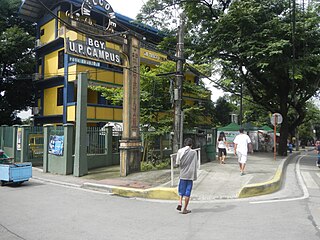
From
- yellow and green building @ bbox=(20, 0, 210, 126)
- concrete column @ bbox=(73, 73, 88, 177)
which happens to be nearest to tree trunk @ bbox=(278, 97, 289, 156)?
yellow and green building @ bbox=(20, 0, 210, 126)

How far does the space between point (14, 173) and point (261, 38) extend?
1497 centimetres

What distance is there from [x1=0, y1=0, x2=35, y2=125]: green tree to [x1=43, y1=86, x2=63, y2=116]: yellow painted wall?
2816 mm

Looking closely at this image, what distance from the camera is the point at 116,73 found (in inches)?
1060

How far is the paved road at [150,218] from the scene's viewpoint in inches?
227

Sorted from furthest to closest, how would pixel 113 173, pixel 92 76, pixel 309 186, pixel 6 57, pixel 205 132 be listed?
pixel 6 57 → pixel 92 76 → pixel 205 132 → pixel 113 173 → pixel 309 186

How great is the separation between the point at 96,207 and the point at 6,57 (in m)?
25.1

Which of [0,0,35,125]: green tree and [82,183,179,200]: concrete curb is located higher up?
[0,0,35,125]: green tree

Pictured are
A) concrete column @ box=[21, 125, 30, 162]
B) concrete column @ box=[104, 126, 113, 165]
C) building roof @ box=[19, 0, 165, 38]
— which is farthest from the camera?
building roof @ box=[19, 0, 165, 38]

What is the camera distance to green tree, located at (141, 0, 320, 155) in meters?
18.7

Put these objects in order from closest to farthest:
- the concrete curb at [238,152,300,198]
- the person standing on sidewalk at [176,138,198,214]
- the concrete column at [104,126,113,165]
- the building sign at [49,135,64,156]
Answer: the person standing on sidewalk at [176,138,198,214] < the concrete curb at [238,152,300,198] < the building sign at [49,135,64,156] < the concrete column at [104,126,113,165]

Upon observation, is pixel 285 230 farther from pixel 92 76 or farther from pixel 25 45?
pixel 25 45

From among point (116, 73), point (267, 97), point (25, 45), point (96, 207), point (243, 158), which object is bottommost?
point (96, 207)

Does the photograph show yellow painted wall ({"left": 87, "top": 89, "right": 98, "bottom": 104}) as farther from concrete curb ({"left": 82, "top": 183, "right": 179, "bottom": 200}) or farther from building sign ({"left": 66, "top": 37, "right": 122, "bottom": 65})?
concrete curb ({"left": 82, "top": 183, "right": 179, "bottom": 200})

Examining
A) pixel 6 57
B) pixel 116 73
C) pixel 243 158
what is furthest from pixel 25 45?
pixel 243 158
